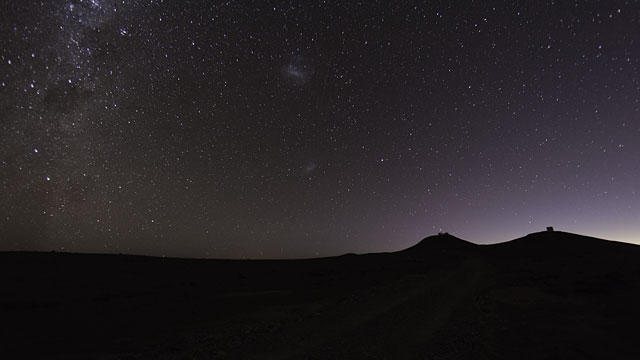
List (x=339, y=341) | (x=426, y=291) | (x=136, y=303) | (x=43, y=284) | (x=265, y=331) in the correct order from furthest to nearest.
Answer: (x=43, y=284)
(x=426, y=291)
(x=136, y=303)
(x=265, y=331)
(x=339, y=341)

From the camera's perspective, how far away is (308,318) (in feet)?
30.9

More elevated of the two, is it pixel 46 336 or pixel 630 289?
pixel 630 289

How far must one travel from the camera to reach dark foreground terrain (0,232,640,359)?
6.63 m

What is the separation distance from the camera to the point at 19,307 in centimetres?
1115

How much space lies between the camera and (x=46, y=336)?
8117 mm

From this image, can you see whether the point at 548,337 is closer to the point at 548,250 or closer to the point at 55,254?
the point at 55,254

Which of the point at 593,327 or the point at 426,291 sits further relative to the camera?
the point at 426,291

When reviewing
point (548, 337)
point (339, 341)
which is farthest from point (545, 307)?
point (339, 341)

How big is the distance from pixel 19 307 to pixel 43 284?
184 inches

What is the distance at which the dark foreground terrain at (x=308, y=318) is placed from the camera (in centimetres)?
663

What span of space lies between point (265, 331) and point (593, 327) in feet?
28.3

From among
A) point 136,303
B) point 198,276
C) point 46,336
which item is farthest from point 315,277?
point 46,336

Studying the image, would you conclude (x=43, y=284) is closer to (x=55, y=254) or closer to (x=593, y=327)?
(x=55, y=254)

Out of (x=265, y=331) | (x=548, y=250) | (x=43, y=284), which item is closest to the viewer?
(x=265, y=331)
